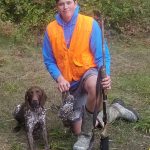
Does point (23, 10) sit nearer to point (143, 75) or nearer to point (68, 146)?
point (143, 75)

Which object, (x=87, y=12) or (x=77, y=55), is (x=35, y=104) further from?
(x=87, y=12)

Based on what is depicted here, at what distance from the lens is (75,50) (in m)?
4.99

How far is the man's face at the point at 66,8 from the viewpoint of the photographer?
194 inches

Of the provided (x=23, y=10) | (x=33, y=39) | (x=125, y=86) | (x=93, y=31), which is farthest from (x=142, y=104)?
(x=23, y=10)

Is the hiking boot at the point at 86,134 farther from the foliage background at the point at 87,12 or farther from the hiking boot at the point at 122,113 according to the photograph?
the foliage background at the point at 87,12

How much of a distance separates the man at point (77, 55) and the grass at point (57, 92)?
45 cm

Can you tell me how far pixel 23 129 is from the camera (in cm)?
569

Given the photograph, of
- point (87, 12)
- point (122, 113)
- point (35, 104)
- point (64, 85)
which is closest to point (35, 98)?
point (35, 104)

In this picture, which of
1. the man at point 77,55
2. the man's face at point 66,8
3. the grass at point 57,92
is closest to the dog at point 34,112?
the grass at point 57,92

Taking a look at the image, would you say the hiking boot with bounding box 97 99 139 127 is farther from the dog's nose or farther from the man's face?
the man's face


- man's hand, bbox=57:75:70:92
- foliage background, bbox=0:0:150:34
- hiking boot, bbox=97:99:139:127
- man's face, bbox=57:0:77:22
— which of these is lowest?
hiking boot, bbox=97:99:139:127

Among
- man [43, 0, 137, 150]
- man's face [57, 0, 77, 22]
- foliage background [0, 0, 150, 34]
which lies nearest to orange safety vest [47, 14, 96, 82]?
man [43, 0, 137, 150]

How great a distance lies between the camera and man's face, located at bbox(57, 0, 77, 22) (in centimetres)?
492

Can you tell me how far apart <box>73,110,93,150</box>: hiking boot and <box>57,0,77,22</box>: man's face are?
1.02 meters
